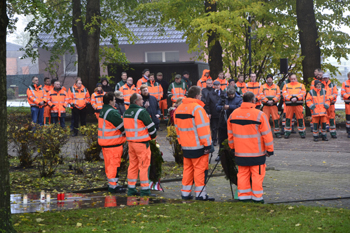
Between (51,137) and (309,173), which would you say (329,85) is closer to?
(309,173)

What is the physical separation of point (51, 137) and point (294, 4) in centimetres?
1678

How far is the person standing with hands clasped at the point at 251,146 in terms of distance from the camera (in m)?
7.91

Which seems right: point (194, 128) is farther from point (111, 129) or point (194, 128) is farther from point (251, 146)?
point (111, 129)

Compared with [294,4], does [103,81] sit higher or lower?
lower

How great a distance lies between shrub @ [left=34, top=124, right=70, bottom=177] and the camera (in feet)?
35.0

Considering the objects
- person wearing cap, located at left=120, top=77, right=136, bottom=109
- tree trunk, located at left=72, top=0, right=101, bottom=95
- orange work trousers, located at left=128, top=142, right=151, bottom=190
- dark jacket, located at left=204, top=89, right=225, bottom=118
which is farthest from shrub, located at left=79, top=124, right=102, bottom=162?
tree trunk, located at left=72, top=0, right=101, bottom=95

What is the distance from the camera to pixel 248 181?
8.14 m

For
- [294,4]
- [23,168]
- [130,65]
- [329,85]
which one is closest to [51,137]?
[23,168]

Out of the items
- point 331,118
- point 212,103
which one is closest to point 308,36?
point 331,118

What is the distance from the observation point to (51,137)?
11031 millimetres

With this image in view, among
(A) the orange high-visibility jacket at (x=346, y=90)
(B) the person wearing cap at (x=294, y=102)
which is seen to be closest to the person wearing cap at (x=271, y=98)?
(B) the person wearing cap at (x=294, y=102)

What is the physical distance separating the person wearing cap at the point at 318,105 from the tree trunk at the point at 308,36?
5.45m

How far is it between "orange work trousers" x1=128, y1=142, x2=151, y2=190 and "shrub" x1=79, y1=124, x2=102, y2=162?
317 centimetres

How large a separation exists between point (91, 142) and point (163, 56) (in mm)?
29290
